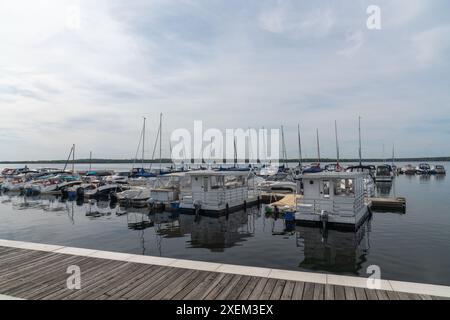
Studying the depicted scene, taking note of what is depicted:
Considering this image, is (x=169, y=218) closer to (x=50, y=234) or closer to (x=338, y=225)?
(x=50, y=234)

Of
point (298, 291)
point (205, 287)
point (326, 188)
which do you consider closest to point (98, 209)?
point (326, 188)

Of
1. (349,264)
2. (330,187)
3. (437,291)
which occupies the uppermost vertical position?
(330,187)

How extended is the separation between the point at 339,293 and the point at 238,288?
7.61ft

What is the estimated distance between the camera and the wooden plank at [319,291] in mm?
6793

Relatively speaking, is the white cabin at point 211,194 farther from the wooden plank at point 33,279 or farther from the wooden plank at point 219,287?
the wooden plank at point 219,287

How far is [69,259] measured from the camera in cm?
966

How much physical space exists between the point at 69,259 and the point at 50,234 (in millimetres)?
13671

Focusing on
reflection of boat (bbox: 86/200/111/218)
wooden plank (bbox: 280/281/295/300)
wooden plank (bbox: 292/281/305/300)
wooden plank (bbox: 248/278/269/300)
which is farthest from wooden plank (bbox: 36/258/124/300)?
reflection of boat (bbox: 86/200/111/218)

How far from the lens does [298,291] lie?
23.3 ft

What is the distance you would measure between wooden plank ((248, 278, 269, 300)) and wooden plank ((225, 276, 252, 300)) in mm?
300

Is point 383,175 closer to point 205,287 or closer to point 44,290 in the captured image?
point 205,287

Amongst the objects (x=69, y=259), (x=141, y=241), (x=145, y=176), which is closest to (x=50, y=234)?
(x=141, y=241)

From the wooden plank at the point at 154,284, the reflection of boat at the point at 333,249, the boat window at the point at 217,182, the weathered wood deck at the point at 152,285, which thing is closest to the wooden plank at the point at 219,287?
the weathered wood deck at the point at 152,285

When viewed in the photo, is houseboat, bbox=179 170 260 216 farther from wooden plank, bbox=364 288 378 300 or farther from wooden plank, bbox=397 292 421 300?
wooden plank, bbox=397 292 421 300
